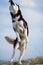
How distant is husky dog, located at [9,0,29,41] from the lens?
20.9 ft

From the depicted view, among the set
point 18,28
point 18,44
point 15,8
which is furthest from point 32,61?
point 15,8

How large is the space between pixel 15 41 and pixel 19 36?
0.14 m

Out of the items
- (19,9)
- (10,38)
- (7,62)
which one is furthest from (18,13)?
(7,62)

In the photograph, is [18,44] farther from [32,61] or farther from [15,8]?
[32,61]

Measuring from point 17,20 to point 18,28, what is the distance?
0.16m

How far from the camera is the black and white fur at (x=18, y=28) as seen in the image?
6.38m

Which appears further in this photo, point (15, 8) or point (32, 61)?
point (32, 61)

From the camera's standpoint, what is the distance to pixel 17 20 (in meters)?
6.40

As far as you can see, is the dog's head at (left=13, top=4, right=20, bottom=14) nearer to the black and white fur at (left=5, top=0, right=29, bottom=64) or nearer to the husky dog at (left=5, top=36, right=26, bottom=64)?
the black and white fur at (left=5, top=0, right=29, bottom=64)

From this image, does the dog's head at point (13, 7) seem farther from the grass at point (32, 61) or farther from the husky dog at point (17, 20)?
the grass at point (32, 61)

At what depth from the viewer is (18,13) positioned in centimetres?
641

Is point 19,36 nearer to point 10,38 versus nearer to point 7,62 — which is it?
point 10,38

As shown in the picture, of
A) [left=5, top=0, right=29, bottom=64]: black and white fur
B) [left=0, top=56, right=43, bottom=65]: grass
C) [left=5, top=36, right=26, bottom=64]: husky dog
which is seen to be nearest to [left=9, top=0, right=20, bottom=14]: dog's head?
[left=5, top=0, right=29, bottom=64]: black and white fur

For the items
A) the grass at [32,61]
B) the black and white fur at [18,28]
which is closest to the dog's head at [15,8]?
the black and white fur at [18,28]
